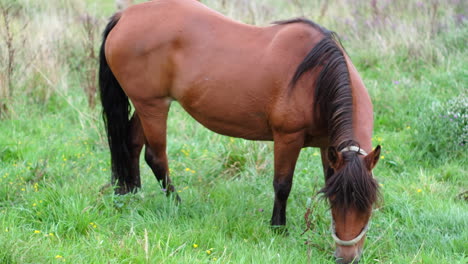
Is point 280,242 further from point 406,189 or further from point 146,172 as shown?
point 146,172

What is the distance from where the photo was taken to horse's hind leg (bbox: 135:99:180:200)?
444 cm

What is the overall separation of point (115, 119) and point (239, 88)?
1.27 m

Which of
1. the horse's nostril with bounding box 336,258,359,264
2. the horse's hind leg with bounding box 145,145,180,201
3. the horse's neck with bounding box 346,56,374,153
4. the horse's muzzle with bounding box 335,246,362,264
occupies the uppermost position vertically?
the horse's neck with bounding box 346,56,374,153

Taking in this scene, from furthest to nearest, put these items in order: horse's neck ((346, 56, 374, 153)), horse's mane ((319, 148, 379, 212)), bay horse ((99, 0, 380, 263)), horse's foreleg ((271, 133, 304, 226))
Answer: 1. horse's foreleg ((271, 133, 304, 226))
2. bay horse ((99, 0, 380, 263))
3. horse's neck ((346, 56, 374, 153))
4. horse's mane ((319, 148, 379, 212))

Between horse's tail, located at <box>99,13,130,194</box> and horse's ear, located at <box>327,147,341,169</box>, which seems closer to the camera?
horse's ear, located at <box>327,147,341,169</box>

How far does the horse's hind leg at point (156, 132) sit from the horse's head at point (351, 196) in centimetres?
160

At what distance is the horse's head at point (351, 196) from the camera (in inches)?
127

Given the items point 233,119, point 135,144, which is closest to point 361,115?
point 233,119

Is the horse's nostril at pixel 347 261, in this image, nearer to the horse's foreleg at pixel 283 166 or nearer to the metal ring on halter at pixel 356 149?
the metal ring on halter at pixel 356 149

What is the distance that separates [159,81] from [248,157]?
1.39 m

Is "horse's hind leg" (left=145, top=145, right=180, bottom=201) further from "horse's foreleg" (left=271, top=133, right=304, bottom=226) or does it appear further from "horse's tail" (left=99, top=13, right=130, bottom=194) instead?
"horse's foreleg" (left=271, top=133, right=304, bottom=226)

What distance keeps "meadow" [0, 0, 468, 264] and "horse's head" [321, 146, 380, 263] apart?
179mm

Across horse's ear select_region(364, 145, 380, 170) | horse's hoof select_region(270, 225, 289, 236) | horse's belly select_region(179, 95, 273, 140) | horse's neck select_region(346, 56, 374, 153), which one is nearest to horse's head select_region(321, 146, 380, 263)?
horse's ear select_region(364, 145, 380, 170)

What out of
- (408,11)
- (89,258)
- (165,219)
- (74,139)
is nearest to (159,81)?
(165,219)
